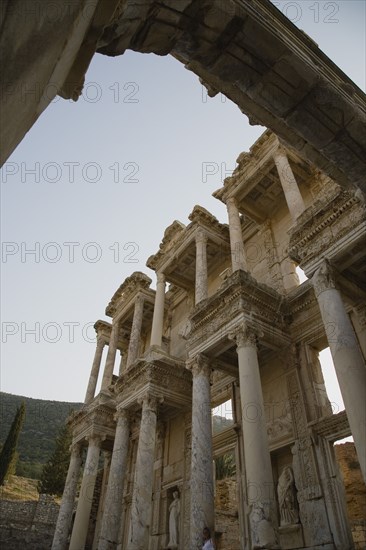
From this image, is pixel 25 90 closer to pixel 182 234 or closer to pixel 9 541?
pixel 182 234

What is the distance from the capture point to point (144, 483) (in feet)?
41.2

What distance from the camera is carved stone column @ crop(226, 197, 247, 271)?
13.5 metres

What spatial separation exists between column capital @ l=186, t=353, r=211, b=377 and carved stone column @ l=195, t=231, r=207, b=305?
2.25 metres

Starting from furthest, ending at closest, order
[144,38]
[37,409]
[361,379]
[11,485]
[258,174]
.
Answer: [37,409] → [11,485] → [258,174] → [361,379] → [144,38]

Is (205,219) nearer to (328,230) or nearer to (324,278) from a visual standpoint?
(328,230)

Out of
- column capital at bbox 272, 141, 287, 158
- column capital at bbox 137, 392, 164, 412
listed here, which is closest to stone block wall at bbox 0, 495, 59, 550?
column capital at bbox 137, 392, 164, 412

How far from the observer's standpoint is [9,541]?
61.6 feet

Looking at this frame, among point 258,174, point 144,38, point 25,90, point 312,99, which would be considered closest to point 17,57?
point 25,90

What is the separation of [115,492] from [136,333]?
270 inches

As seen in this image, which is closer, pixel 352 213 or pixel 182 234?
pixel 352 213

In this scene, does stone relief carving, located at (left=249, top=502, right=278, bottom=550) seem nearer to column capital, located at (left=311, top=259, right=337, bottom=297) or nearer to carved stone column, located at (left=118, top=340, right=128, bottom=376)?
column capital, located at (left=311, top=259, right=337, bottom=297)

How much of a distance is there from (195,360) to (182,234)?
7268 mm

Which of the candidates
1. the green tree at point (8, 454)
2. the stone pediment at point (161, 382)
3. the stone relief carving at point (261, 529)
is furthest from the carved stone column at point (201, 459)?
the green tree at point (8, 454)

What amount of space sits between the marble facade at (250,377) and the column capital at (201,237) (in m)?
0.05
